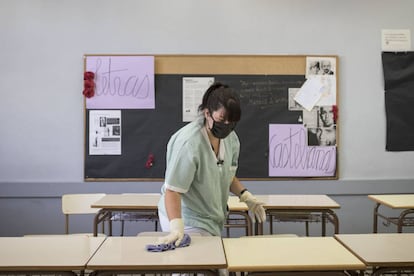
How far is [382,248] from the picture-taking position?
2025mm

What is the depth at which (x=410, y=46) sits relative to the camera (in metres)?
4.18

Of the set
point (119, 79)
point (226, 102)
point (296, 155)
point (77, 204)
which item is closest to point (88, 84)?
point (119, 79)

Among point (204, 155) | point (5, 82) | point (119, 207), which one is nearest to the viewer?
point (204, 155)

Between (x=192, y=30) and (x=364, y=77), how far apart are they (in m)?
1.69

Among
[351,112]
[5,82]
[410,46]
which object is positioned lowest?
[351,112]

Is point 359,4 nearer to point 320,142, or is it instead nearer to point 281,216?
point 320,142

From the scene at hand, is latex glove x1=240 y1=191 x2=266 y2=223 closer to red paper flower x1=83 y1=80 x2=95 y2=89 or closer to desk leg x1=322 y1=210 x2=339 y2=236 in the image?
desk leg x1=322 y1=210 x2=339 y2=236

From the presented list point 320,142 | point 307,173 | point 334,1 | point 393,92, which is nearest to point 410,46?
point 393,92

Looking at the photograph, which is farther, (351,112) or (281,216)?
(351,112)

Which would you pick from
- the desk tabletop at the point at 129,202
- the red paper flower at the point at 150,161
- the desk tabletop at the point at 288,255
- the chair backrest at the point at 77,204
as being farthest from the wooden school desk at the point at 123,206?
the desk tabletop at the point at 288,255

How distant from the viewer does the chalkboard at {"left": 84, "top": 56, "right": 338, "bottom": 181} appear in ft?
13.3

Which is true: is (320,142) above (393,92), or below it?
below

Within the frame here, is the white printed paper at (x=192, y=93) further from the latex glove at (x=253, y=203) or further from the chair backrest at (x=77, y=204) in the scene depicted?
the latex glove at (x=253, y=203)

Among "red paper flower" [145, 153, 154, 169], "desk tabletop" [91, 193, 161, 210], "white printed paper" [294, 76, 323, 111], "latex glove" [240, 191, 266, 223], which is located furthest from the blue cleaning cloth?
"white printed paper" [294, 76, 323, 111]
